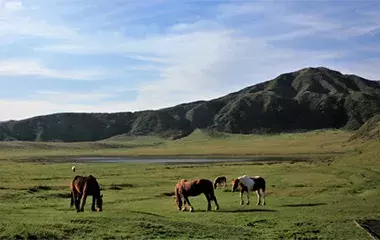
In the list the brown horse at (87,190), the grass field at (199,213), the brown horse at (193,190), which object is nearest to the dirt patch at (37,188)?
A: the grass field at (199,213)

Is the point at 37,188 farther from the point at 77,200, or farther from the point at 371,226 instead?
the point at 371,226

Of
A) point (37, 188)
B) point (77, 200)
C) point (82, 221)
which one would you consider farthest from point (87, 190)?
point (37, 188)

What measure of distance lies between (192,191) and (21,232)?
11596 mm

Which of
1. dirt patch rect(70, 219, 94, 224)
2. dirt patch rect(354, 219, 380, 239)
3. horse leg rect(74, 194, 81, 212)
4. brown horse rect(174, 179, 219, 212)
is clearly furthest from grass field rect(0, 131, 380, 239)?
brown horse rect(174, 179, 219, 212)

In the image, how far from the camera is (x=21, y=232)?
1981cm

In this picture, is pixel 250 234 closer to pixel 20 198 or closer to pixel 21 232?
pixel 21 232

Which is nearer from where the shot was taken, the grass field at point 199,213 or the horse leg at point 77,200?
the grass field at point 199,213

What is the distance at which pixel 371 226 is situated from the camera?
2406cm

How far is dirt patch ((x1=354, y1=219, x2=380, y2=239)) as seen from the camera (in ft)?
72.4

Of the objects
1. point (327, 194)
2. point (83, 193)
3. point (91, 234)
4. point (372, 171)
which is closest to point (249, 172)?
point (372, 171)

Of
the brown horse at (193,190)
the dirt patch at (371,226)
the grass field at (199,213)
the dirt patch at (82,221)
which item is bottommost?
the dirt patch at (371,226)

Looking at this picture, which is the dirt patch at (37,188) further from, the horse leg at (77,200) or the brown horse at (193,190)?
the brown horse at (193,190)

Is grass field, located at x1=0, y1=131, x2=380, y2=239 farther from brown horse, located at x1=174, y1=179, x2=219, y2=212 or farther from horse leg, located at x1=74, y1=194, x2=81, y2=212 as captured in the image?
brown horse, located at x1=174, y1=179, x2=219, y2=212

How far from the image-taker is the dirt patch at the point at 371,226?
72.4 ft
